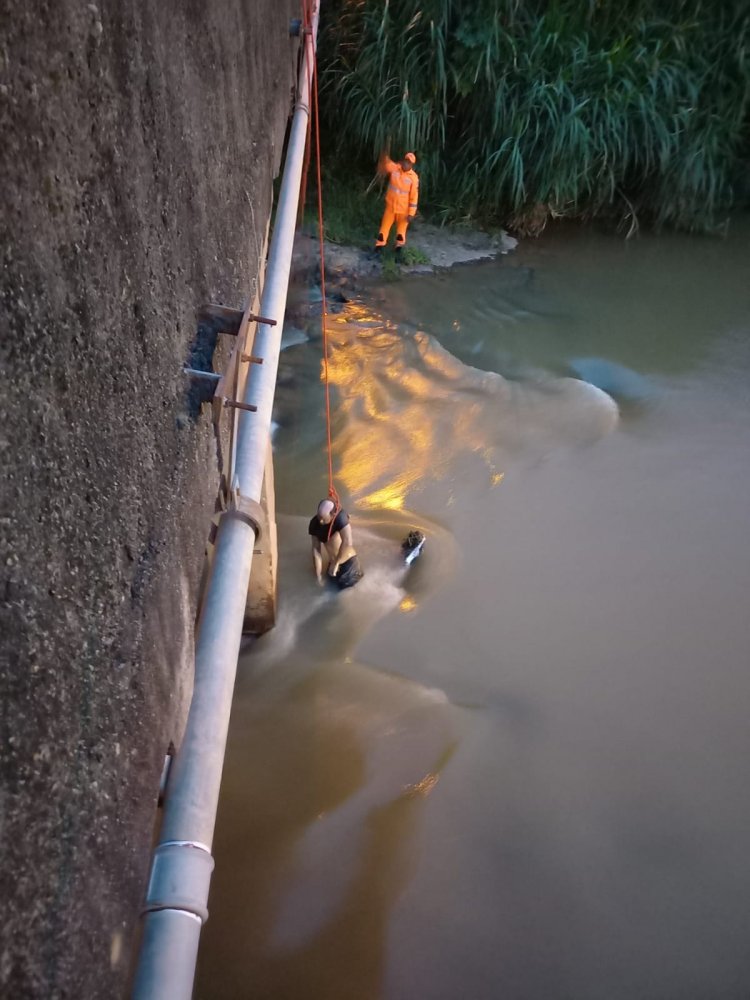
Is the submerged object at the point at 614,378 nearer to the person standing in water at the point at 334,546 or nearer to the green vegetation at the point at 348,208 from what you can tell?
the green vegetation at the point at 348,208

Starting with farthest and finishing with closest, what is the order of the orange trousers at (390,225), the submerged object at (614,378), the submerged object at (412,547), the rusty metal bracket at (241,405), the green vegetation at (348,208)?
the green vegetation at (348,208)
the orange trousers at (390,225)
the submerged object at (614,378)
the submerged object at (412,547)
the rusty metal bracket at (241,405)

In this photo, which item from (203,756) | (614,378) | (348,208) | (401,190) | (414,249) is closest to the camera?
(203,756)

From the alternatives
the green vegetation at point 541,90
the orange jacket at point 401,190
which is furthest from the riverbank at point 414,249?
the orange jacket at point 401,190

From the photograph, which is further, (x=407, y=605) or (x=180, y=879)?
(x=407, y=605)

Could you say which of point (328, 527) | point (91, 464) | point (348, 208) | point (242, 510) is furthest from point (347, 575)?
point (348, 208)

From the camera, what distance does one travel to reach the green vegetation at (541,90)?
827cm

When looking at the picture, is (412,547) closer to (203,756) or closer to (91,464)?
(203,756)

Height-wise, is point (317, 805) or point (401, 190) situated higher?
point (401, 190)

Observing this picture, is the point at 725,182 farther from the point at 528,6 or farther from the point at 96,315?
the point at 96,315

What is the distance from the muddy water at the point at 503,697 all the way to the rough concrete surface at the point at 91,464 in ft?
5.38

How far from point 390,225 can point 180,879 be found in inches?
304


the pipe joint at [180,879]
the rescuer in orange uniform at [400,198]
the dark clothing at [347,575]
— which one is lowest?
the dark clothing at [347,575]

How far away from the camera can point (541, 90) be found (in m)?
8.23

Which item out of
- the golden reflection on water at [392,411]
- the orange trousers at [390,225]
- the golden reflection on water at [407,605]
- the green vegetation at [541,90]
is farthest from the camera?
the green vegetation at [541,90]
